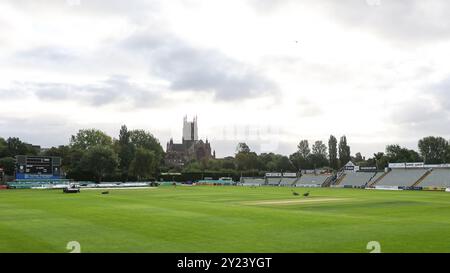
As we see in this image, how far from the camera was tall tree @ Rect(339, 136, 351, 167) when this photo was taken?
146500 mm

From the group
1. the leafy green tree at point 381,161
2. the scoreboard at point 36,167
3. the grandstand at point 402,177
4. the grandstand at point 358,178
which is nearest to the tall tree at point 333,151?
the leafy green tree at point 381,161

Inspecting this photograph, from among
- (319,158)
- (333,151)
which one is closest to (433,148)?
(333,151)

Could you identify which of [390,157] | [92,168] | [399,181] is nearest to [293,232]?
[399,181]

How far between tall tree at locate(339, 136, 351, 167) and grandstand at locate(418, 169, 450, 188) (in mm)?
65096

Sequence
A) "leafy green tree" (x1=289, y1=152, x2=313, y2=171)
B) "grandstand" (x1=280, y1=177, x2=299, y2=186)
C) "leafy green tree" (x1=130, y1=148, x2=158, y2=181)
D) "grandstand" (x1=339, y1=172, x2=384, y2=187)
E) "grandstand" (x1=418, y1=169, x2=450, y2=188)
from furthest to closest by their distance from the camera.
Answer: "leafy green tree" (x1=289, y1=152, x2=313, y2=171) < "leafy green tree" (x1=130, y1=148, x2=158, y2=181) < "grandstand" (x1=280, y1=177, x2=299, y2=186) < "grandstand" (x1=339, y1=172, x2=384, y2=187) < "grandstand" (x1=418, y1=169, x2=450, y2=188)

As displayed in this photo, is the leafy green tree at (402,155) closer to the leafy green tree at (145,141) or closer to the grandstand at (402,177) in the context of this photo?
the grandstand at (402,177)

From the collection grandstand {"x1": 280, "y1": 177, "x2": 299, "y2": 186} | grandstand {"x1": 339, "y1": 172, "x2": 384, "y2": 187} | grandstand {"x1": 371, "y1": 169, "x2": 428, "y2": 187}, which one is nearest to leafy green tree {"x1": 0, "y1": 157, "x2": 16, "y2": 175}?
grandstand {"x1": 280, "y1": 177, "x2": 299, "y2": 186}

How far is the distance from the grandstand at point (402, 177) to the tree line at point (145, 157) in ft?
87.1

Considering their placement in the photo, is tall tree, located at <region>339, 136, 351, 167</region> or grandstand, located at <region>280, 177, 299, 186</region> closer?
grandstand, located at <region>280, 177, 299, 186</region>

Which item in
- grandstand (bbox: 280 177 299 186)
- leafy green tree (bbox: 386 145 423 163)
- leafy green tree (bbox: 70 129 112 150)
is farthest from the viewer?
leafy green tree (bbox: 70 129 112 150)

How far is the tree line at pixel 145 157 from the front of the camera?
350ft

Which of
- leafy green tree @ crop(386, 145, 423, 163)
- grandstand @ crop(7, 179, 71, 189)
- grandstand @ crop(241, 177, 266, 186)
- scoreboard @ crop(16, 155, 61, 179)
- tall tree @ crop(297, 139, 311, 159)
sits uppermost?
tall tree @ crop(297, 139, 311, 159)

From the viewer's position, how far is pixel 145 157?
378ft

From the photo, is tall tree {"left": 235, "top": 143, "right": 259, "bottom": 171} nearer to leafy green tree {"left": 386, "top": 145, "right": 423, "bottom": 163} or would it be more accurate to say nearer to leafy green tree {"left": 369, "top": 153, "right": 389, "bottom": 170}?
leafy green tree {"left": 369, "top": 153, "right": 389, "bottom": 170}
